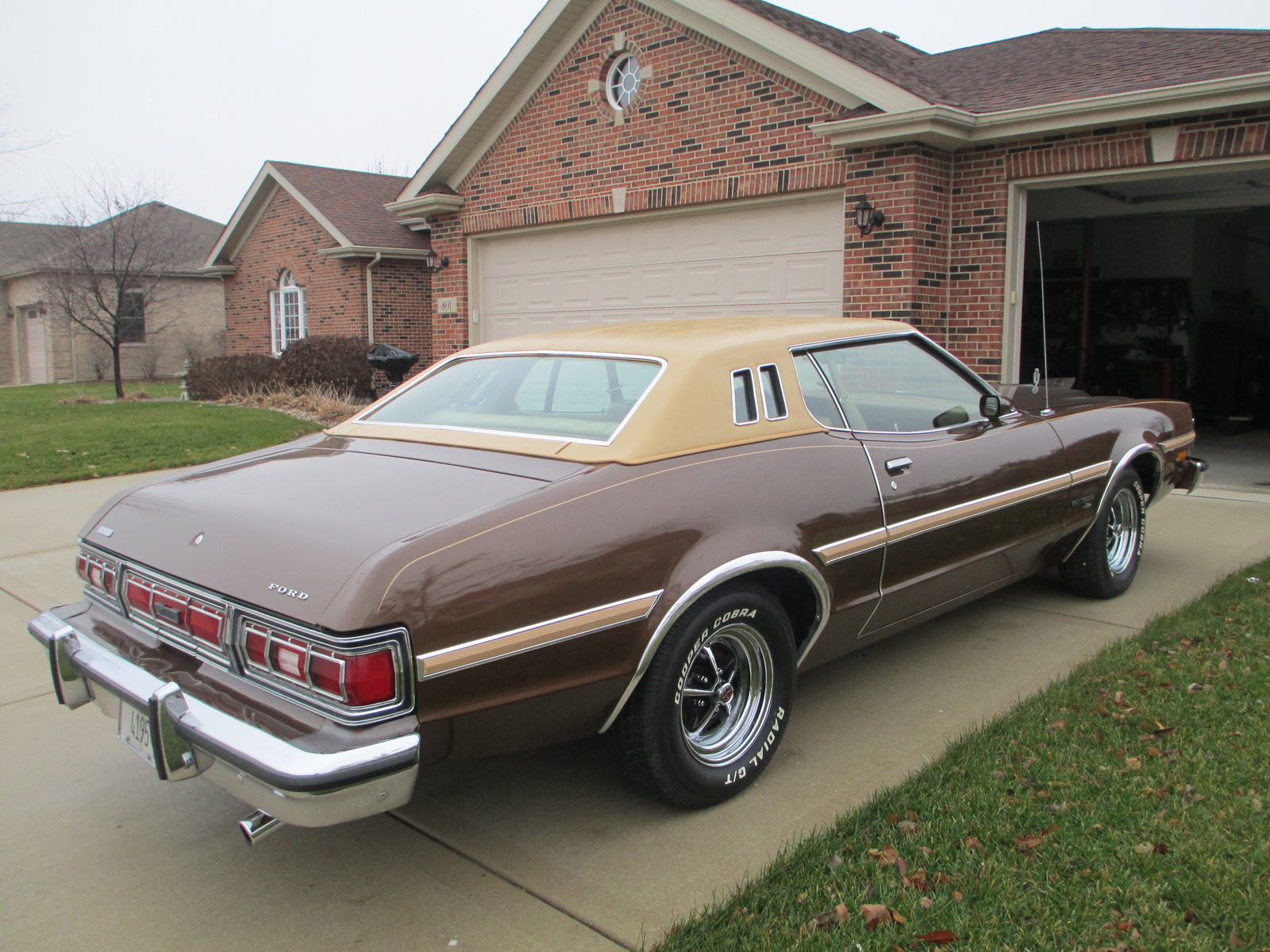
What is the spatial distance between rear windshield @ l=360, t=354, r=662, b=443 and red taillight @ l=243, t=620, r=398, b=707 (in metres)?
1.10

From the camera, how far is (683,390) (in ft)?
10.7

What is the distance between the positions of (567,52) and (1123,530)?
8923 mm

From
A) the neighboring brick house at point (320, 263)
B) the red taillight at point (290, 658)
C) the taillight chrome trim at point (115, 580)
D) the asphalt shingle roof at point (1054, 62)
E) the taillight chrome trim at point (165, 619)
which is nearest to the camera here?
the red taillight at point (290, 658)

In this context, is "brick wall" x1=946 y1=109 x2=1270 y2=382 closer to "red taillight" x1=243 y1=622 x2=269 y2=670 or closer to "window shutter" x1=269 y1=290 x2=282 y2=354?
"red taillight" x1=243 y1=622 x2=269 y2=670

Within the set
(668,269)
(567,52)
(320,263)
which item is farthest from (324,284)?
(668,269)

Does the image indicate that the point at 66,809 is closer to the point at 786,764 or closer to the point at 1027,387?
the point at 786,764

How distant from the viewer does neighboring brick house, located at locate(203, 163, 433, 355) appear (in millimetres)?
18781

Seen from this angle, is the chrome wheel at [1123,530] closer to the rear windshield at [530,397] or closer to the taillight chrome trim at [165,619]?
the rear windshield at [530,397]

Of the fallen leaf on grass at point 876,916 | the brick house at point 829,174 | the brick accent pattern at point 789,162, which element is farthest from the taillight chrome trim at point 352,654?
the brick accent pattern at point 789,162

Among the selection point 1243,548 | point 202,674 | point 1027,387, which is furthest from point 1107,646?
point 202,674

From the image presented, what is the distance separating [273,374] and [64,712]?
1450 cm

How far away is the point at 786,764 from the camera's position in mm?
3438

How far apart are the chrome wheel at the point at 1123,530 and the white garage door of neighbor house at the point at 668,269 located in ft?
15.3

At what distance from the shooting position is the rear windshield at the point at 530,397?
3344mm
